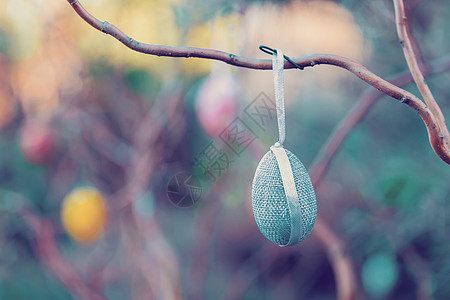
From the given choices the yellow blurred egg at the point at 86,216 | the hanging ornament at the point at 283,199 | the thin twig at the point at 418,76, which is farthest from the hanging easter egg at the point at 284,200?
the yellow blurred egg at the point at 86,216

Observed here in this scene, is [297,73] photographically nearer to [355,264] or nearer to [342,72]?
[342,72]

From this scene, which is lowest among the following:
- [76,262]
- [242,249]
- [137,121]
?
[76,262]

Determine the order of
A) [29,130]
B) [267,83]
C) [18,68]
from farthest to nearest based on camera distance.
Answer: [267,83], [18,68], [29,130]

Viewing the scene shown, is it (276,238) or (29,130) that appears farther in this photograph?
(29,130)

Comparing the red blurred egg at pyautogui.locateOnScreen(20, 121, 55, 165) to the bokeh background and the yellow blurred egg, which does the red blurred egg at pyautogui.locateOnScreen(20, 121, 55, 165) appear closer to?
the bokeh background

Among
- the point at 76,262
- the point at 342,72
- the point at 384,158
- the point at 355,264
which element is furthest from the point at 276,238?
the point at 76,262

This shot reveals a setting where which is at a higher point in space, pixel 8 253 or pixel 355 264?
pixel 355 264

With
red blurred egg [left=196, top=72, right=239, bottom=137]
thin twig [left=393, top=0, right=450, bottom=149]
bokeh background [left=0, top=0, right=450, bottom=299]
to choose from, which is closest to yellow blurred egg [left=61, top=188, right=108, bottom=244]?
bokeh background [left=0, top=0, right=450, bottom=299]

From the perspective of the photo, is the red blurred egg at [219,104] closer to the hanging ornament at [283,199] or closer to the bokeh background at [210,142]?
the bokeh background at [210,142]
